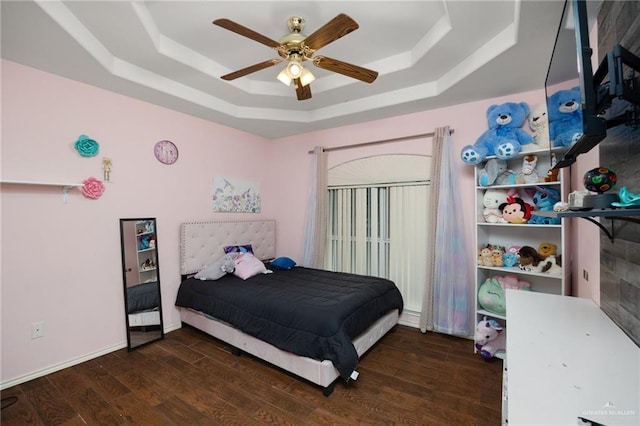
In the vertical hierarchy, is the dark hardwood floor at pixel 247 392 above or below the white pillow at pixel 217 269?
below

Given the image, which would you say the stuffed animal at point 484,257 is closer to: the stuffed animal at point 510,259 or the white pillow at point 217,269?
the stuffed animal at point 510,259

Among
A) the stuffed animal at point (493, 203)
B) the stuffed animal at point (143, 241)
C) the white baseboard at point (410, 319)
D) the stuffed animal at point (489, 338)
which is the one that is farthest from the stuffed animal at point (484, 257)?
the stuffed animal at point (143, 241)

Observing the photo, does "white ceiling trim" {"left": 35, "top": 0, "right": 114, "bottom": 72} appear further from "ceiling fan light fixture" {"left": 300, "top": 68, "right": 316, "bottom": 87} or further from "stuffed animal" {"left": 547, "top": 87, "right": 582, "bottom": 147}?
"stuffed animal" {"left": 547, "top": 87, "right": 582, "bottom": 147}

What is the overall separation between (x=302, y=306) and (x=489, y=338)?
1711 millimetres

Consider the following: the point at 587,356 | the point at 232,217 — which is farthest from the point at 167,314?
A: the point at 587,356

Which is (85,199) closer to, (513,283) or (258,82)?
(258,82)

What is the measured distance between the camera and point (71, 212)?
252 cm

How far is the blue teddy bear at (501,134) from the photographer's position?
2621mm

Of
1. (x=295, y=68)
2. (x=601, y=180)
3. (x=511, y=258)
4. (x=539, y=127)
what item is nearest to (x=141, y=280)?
(x=295, y=68)

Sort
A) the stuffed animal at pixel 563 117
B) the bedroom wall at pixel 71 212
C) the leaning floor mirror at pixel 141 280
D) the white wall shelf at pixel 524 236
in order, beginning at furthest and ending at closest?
1. the leaning floor mirror at pixel 141 280
2. the white wall shelf at pixel 524 236
3. the bedroom wall at pixel 71 212
4. the stuffed animal at pixel 563 117

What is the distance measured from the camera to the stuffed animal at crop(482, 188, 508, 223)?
107 inches

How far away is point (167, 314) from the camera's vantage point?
3207 mm

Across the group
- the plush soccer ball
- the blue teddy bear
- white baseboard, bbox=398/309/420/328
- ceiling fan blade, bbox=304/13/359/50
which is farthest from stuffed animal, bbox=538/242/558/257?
ceiling fan blade, bbox=304/13/359/50

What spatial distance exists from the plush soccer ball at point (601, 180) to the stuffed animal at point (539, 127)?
1.69 meters
